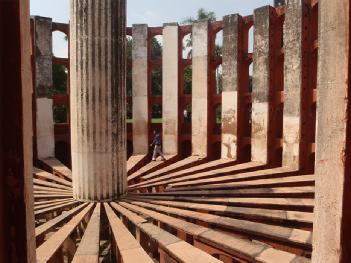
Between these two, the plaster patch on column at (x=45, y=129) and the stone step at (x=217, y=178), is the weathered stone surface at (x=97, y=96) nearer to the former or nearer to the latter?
the stone step at (x=217, y=178)

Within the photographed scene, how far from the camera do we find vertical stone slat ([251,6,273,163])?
13.7 metres

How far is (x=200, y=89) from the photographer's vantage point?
52.7 ft

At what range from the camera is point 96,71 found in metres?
8.71

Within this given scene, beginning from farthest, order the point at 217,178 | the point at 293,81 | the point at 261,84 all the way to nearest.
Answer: the point at 261,84 → the point at 293,81 → the point at 217,178

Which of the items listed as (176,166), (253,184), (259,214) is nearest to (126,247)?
(259,214)

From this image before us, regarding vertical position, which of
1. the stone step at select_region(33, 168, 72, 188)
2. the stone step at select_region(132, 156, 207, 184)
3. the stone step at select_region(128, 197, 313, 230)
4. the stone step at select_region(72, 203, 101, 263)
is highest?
the stone step at select_region(132, 156, 207, 184)

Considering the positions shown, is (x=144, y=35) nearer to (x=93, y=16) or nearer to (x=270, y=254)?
(x=93, y=16)

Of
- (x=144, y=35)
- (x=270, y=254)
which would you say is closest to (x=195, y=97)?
(x=144, y=35)

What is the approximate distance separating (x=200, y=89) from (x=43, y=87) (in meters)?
7.19

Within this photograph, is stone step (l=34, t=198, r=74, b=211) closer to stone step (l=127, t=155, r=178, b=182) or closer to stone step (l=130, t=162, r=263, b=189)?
stone step (l=130, t=162, r=263, b=189)

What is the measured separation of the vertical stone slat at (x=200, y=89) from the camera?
625 inches

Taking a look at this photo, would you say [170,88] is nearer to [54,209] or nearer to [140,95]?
[140,95]

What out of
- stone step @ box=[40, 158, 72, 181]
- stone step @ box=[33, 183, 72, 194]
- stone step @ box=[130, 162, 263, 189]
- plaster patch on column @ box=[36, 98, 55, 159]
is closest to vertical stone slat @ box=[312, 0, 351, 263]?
stone step @ box=[130, 162, 263, 189]

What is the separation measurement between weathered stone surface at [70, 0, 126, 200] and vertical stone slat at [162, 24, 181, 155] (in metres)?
7.39
